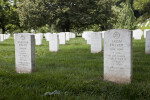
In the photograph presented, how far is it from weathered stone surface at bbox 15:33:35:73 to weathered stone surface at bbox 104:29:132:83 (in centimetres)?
247

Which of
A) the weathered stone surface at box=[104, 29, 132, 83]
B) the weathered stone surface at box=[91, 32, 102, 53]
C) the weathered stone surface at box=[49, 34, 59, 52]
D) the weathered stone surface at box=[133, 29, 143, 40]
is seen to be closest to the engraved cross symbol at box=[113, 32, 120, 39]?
the weathered stone surface at box=[104, 29, 132, 83]

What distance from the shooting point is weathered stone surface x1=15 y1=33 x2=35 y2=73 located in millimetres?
6504

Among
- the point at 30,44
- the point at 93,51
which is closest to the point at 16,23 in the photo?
the point at 93,51

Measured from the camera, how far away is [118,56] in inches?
209

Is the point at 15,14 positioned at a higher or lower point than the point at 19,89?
higher

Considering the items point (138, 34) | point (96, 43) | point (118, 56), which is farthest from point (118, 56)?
point (138, 34)

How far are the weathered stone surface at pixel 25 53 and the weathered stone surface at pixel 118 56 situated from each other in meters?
2.47

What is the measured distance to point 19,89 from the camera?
13.9ft

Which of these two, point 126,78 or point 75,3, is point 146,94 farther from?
point 75,3

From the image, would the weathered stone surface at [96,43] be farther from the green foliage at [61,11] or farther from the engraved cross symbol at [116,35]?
the green foliage at [61,11]

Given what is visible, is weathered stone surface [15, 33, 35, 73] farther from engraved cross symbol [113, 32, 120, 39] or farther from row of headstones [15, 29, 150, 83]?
engraved cross symbol [113, 32, 120, 39]

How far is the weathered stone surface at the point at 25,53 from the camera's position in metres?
6.50

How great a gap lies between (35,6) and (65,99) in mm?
28531

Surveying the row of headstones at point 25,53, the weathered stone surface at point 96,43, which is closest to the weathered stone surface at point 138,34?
the weathered stone surface at point 96,43
